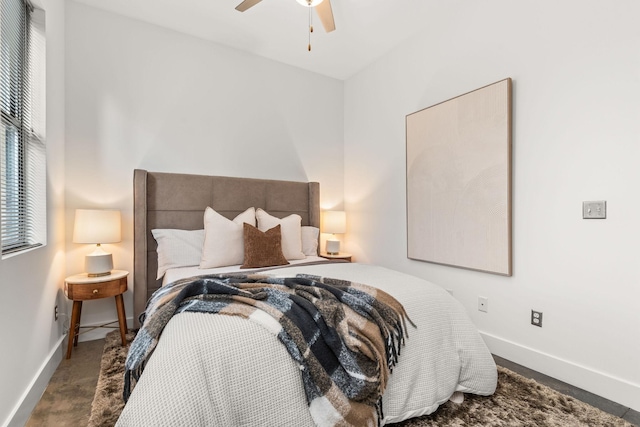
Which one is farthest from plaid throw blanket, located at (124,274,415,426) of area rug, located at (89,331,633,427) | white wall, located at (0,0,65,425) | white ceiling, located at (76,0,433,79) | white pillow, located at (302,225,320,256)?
white ceiling, located at (76,0,433,79)

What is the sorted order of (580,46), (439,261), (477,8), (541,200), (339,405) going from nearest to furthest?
(339,405), (580,46), (541,200), (477,8), (439,261)

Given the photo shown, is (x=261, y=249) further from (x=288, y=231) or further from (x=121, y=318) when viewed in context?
(x=121, y=318)

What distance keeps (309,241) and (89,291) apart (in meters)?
1.96

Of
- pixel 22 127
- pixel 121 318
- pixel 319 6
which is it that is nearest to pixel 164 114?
pixel 22 127

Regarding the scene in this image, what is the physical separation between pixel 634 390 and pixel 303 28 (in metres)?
3.64

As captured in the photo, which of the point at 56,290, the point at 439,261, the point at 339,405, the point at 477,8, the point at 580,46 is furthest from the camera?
the point at 439,261

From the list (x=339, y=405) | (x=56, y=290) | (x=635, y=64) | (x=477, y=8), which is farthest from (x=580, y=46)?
(x=56, y=290)

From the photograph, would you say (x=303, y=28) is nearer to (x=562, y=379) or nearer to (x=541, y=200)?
(x=541, y=200)

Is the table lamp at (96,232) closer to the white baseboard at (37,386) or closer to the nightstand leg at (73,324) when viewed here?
the nightstand leg at (73,324)

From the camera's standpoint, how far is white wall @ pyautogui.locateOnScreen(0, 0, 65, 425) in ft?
4.91

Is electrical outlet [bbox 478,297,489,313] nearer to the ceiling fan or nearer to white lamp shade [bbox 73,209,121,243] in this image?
the ceiling fan

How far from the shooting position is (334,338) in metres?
1.35

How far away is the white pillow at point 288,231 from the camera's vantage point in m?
3.00

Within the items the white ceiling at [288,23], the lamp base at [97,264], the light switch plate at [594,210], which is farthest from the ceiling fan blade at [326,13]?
the lamp base at [97,264]
